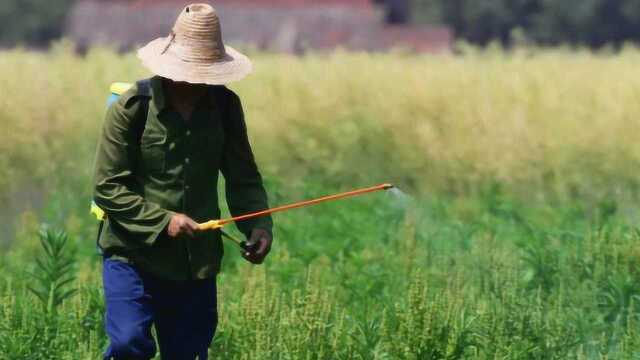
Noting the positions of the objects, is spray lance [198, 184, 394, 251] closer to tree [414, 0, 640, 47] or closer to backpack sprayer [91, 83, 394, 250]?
backpack sprayer [91, 83, 394, 250]

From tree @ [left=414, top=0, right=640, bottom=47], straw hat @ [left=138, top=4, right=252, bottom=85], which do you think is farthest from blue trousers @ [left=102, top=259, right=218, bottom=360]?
tree @ [left=414, top=0, right=640, bottom=47]

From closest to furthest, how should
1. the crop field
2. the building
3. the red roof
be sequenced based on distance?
Result: 1. the crop field
2. the building
3. the red roof

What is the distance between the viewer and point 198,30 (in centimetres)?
557

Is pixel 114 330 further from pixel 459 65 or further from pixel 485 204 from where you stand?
pixel 459 65

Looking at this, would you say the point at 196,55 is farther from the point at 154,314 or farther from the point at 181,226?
the point at 154,314

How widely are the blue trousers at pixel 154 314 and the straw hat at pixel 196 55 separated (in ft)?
2.39

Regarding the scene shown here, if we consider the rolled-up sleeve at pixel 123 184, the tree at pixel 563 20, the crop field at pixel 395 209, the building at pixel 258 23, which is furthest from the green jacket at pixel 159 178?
the tree at pixel 563 20

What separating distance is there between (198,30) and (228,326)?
5.02ft

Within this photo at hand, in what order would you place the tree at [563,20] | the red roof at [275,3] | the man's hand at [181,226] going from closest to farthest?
the man's hand at [181,226]
the red roof at [275,3]
the tree at [563,20]

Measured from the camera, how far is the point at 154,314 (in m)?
5.68

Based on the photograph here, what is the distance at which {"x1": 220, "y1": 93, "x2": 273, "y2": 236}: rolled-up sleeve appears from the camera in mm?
5738

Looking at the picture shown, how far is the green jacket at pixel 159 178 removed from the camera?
18.0 feet

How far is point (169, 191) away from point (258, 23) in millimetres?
37670

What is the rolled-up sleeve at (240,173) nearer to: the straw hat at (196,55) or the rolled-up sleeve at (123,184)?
the straw hat at (196,55)
